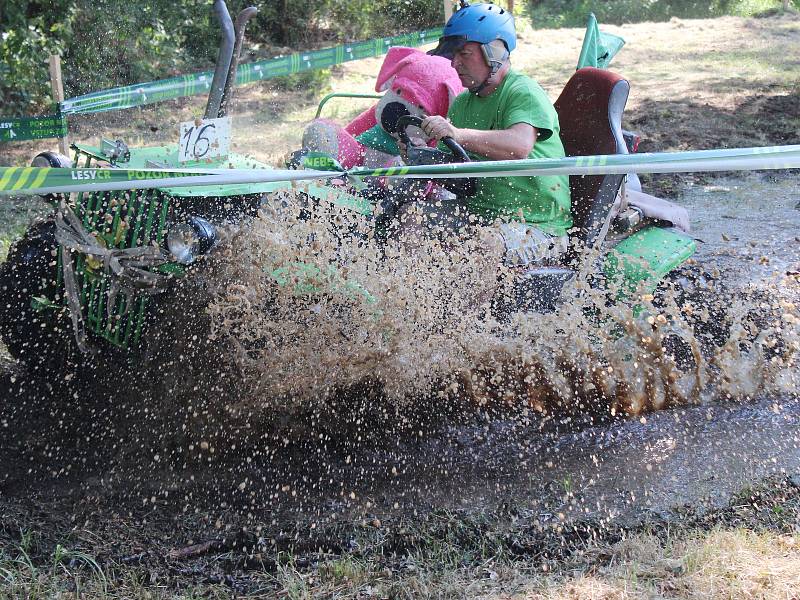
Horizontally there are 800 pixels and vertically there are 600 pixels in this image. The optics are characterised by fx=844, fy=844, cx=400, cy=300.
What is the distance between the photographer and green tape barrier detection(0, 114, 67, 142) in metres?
5.18

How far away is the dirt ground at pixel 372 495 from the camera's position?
9.61ft

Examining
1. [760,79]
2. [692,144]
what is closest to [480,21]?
[692,144]

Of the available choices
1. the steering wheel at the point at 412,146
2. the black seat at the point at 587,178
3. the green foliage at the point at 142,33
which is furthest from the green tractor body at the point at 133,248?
the green foliage at the point at 142,33

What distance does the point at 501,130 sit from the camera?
3758mm

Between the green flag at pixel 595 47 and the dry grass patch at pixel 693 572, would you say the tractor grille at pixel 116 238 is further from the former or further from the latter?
the green flag at pixel 595 47

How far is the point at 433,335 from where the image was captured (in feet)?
12.2

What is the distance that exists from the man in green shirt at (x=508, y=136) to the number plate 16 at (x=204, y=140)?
3.15 feet

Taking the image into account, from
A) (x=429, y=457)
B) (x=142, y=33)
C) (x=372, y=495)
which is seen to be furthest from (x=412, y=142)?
(x=142, y=33)

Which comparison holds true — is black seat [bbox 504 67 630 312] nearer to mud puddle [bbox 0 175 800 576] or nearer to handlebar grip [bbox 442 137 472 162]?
handlebar grip [bbox 442 137 472 162]

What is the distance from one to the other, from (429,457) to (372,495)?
353mm

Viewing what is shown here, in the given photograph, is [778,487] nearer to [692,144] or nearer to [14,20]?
[692,144]

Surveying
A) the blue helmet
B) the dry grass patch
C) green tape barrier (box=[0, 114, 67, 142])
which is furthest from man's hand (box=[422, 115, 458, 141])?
green tape barrier (box=[0, 114, 67, 142])

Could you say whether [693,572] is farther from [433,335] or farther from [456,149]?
[456,149]

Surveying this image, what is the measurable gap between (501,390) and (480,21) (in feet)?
5.49
